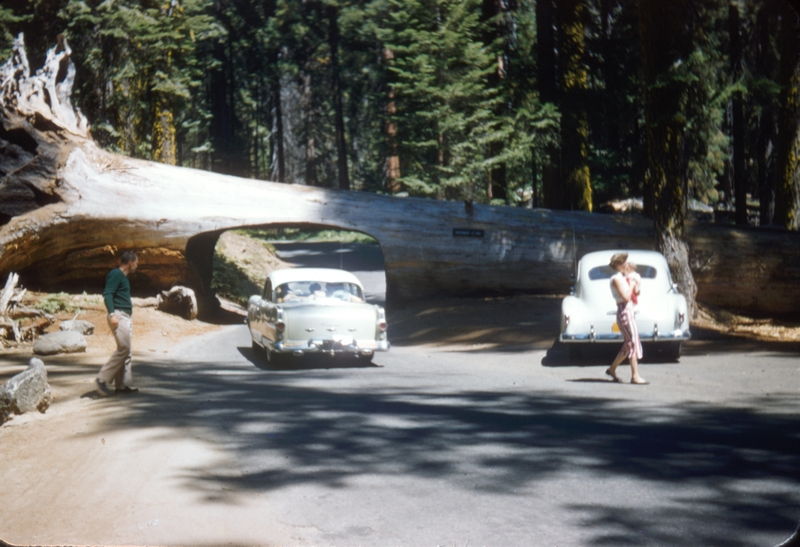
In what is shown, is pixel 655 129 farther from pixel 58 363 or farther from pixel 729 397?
pixel 58 363

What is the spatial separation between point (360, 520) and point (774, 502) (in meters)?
2.73

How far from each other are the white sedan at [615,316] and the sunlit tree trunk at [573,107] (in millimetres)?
9553

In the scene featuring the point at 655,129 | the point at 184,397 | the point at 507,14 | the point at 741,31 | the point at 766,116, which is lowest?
the point at 184,397

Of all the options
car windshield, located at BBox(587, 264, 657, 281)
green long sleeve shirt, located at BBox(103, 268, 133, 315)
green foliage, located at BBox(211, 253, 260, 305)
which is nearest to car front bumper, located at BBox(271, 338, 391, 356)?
green long sleeve shirt, located at BBox(103, 268, 133, 315)

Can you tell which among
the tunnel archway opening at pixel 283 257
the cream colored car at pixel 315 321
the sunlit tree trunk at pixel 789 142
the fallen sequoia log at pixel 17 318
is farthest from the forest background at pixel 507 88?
the fallen sequoia log at pixel 17 318

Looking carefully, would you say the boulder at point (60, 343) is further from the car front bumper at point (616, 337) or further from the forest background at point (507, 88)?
the forest background at point (507, 88)

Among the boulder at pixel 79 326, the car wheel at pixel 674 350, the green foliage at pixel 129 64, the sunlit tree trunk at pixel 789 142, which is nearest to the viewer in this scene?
the car wheel at pixel 674 350

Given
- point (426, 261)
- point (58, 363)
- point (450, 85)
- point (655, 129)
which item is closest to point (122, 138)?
point (450, 85)

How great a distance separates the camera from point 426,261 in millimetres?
18422

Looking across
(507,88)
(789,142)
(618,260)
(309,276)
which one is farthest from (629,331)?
(507,88)

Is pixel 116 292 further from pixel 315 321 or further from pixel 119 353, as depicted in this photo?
pixel 315 321

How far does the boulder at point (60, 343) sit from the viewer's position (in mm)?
13023

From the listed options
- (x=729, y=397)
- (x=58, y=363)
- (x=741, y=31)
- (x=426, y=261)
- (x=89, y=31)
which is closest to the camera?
(x=729, y=397)

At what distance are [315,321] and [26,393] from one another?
503cm
